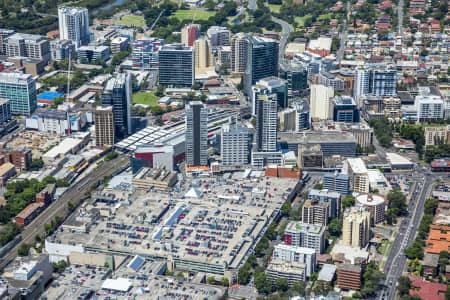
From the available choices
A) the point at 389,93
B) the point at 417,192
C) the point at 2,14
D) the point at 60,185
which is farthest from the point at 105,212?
the point at 2,14

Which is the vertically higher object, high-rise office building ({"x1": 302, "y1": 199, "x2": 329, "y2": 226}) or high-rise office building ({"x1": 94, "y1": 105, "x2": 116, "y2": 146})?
high-rise office building ({"x1": 94, "y1": 105, "x2": 116, "y2": 146})

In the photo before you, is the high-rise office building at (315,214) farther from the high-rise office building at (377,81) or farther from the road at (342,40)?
the road at (342,40)

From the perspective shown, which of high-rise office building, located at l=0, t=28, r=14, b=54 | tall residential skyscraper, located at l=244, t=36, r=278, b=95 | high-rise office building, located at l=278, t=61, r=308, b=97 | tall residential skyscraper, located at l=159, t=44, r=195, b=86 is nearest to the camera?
tall residential skyscraper, located at l=244, t=36, r=278, b=95

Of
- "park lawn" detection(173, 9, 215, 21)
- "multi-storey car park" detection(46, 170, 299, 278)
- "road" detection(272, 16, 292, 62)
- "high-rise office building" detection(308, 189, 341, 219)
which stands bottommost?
"multi-storey car park" detection(46, 170, 299, 278)

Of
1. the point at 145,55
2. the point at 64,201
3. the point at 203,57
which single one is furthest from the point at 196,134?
the point at 145,55

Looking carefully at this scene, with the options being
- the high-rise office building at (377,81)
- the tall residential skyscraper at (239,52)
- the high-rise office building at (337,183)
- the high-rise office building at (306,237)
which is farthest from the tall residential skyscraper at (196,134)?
the tall residential skyscraper at (239,52)

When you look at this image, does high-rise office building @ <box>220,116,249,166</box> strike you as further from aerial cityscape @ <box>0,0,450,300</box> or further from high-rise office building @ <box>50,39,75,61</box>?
high-rise office building @ <box>50,39,75,61</box>

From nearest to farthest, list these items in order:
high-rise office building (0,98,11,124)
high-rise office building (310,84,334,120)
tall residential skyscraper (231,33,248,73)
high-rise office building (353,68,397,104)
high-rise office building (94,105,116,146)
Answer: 1. high-rise office building (94,105,116,146)
2. high-rise office building (0,98,11,124)
3. high-rise office building (310,84,334,120)
4. high-rise office building (353,68,397,104)
5. tall residential skyscraper (231,33,248,73)

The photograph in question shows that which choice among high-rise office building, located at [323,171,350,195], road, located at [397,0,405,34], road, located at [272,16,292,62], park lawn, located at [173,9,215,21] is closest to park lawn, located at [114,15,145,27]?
park lawn, located at [173,9,215,21]
